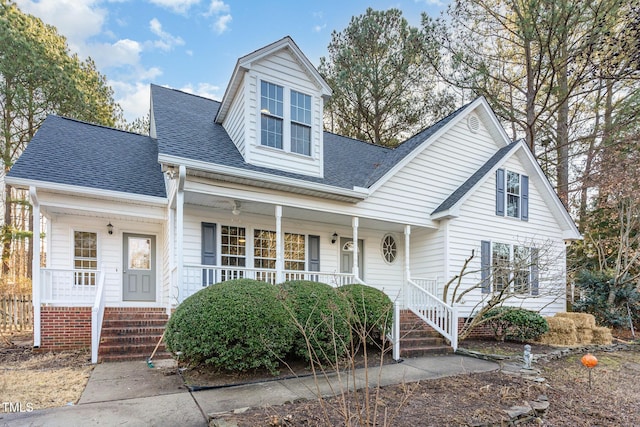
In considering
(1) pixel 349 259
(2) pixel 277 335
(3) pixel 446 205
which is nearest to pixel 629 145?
(3) pixel 446 205

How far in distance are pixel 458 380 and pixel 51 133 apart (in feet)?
36.4

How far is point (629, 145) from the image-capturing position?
14.7 metres

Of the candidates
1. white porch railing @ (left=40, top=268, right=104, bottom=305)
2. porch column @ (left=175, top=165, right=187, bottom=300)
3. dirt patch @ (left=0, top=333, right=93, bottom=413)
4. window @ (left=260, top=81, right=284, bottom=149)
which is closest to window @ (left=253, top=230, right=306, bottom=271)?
window @ (left=260, top=81, right=284, bottom=149)

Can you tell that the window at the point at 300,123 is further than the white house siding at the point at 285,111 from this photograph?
Yes

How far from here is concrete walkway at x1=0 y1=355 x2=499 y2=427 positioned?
3848mm

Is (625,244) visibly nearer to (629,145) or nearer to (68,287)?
(629,145)

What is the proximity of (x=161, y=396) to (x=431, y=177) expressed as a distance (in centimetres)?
872

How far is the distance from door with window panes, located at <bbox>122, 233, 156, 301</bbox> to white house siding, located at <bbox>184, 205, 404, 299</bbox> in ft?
5.14

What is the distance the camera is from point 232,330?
5152 mm

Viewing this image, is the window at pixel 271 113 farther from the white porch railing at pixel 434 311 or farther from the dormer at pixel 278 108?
the white porch railing at pixel 434 311

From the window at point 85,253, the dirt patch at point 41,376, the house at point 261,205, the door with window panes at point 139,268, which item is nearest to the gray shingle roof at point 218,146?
the house at point 261,205

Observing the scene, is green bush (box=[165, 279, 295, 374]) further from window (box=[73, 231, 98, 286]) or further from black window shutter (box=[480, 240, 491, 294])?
black window shutter (box=[480, 240, 491, 294])

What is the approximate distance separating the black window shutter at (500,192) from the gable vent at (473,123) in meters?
1.53

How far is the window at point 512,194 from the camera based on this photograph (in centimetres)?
1146
